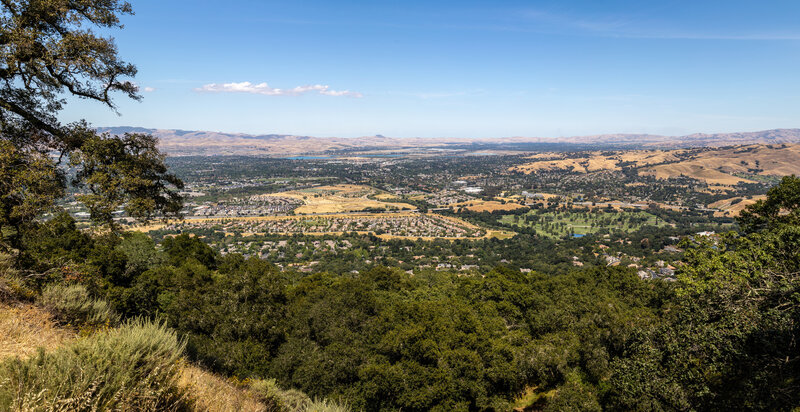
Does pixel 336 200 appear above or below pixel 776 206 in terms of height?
below

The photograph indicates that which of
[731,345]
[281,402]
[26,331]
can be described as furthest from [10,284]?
[731,345]

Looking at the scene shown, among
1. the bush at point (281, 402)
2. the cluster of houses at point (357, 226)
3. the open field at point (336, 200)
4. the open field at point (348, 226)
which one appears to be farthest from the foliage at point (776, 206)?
the open field at point (336, 200)

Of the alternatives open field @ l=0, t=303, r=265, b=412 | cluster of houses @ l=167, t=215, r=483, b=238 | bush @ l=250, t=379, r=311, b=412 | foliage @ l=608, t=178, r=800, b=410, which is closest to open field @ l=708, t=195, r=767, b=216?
cluster of houses @ l=167, t=215, r=483, b=238

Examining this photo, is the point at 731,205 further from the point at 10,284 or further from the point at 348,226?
the point at 10,284

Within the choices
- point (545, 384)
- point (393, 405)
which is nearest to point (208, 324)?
point (393, 405)

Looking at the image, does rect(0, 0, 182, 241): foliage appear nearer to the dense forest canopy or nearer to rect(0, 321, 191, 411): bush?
the dense forest canopy

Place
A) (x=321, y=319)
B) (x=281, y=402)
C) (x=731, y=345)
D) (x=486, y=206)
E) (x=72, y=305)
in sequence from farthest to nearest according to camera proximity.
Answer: (x=486, y=206)
(x=321, y=319)
(x=731, y=345)
(x=281, y=402)
(x=72, y=305)

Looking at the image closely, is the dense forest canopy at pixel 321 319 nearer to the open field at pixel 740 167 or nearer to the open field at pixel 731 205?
the open field at pixel 731 205

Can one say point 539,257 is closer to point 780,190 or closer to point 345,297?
point 780,190
